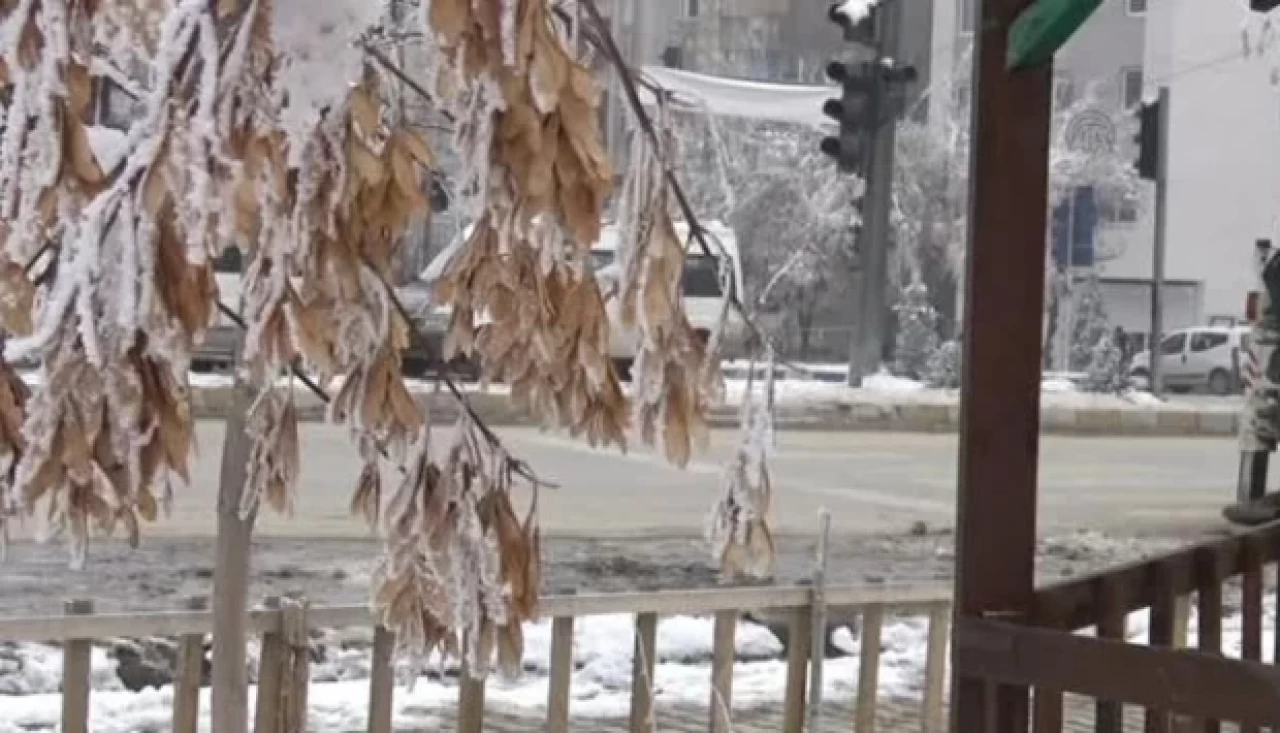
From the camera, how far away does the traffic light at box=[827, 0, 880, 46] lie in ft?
61.2

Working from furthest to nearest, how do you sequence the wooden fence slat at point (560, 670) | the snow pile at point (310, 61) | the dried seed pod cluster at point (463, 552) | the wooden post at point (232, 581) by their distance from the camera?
the wooden fence slat at point (560, 670)
the wooden post at point (232, 581)
the dried seed pod cluster at point (463, 552)
the snow pile at point (310, 61)

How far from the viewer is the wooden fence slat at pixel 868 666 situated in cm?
639

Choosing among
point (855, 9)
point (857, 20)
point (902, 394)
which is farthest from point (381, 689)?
point (902, 394)

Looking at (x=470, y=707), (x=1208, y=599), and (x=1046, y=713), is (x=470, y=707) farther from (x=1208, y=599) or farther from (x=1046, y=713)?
(x=1046, y=713)

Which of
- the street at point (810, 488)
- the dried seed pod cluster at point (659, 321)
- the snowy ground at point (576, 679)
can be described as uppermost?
the dried seed pod cluster at point (659, 321)

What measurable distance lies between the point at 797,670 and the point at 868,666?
0.30 m

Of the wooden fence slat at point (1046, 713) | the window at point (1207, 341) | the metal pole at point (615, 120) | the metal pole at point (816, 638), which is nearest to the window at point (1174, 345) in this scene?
the window at point (1207, 341)

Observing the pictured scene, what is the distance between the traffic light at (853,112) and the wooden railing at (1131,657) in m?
13.5

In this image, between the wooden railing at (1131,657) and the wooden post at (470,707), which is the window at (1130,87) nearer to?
the wooden post at (470,707)

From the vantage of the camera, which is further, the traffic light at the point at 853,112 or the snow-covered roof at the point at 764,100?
the snow-covered roof at the point at 764,100

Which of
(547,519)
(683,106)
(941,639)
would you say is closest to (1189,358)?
(547,519)

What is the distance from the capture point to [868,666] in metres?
6.40

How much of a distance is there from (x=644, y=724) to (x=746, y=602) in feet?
1.62

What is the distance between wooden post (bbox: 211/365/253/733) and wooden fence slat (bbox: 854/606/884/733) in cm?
296
